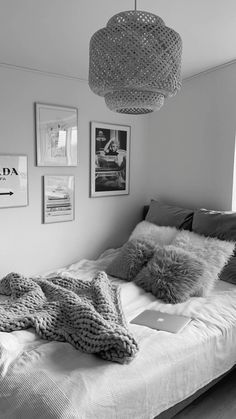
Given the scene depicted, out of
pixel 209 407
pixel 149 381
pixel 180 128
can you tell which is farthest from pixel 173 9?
pixel 209 407

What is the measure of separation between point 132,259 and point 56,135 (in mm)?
1364

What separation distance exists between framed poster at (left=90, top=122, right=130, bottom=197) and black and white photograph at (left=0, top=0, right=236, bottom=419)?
13 mm

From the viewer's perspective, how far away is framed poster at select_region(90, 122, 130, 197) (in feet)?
10.9

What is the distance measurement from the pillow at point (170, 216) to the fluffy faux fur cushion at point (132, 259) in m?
0.38

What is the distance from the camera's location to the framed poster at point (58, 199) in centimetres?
309

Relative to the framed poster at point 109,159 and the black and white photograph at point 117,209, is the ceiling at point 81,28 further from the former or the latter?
the framed poster at point 109,159

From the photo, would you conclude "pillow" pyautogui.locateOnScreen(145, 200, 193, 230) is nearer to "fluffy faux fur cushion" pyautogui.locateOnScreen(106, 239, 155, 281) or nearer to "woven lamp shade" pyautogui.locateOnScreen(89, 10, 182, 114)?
"fluffy faux fur cushion" pyautogui.locateOnScreen(106, 239, 155, 281)

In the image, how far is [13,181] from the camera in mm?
2877

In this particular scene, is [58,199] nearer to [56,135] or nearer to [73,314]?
[56,135]

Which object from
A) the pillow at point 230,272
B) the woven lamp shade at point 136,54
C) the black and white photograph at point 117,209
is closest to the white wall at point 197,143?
the black and white photograph at point 117,209

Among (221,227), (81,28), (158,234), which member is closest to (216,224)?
(221,227)

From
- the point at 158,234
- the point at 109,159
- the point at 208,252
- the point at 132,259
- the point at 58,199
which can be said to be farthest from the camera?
the point at 109,159

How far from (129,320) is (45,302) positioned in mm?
488

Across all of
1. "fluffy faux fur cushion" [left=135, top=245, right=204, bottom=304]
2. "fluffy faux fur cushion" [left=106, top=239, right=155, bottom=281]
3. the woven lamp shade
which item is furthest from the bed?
the woven lamp shade
